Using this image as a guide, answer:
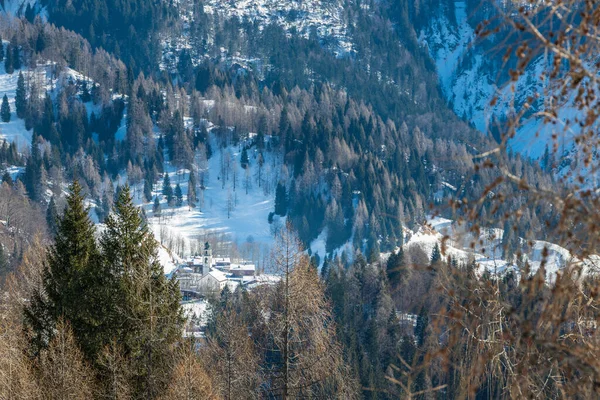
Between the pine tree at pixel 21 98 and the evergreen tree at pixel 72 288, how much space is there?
404 ft

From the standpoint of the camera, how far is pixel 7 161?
404ft

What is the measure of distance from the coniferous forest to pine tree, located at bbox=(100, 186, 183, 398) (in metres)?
0.06

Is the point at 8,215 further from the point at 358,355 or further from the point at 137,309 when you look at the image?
the point at 137,309

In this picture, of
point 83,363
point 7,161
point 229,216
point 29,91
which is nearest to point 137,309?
point 83,363

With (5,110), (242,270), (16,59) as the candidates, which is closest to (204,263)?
(242,270)

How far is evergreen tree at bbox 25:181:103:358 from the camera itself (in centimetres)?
1962

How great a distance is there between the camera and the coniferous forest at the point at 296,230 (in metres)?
4.56

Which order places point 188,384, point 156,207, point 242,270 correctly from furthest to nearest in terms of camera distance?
point 156,207 < point 242,270 < point 188,384

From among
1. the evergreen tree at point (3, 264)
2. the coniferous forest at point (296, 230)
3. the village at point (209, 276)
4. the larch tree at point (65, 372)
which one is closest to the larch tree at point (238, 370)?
the coniferous forest at point (296, 230)

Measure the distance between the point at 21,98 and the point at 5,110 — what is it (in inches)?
134

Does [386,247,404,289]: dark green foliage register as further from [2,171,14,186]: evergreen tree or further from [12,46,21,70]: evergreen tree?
[12,46,21,70]: evergreen tree

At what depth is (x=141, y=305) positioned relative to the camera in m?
18.9

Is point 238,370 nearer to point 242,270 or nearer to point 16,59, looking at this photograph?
point 242,270

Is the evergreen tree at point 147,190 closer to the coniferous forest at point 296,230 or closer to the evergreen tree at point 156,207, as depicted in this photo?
the coniferous forest at point 296,230
